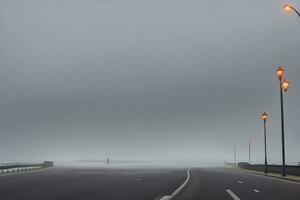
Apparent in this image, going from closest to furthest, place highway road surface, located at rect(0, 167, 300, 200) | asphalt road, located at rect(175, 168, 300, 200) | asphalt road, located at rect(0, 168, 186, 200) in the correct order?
1. asphalt road, located at rect(0, 168, 186, 200)
2. highway road surface, located at rect(0, 167, 300, 200)
3. asphalt road, located at rect(175, 168, 300, 200)

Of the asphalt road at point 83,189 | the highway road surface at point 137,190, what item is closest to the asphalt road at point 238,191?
the highway road surface at point 137,190

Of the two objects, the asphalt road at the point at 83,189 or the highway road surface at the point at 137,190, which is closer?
the asphalt road at the point at 83,189

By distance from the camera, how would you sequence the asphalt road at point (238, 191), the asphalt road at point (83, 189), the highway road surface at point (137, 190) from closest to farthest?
the asphalt road at point (83, 189) < the highway road surface at point (137, 190) < the asphalt road at point (238, 191)

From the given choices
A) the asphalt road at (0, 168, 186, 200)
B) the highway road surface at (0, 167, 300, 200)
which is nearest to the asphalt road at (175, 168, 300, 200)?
the highway road surface at (0, 167, 300, 200)

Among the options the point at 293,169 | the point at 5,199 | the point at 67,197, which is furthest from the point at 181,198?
the point at 293,169

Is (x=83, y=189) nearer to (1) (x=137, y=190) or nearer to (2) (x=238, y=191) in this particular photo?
(1) (x=137, y=190)

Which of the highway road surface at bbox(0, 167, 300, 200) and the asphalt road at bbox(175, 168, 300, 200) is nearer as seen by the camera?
the highway road surface at bbox(0, 167, 300, 200)

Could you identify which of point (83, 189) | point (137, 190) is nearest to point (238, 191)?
point (137, 190)

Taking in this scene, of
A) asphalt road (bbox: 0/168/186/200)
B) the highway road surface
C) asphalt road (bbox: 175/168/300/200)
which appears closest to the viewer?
asphalt road (bbox: 0/168/186/200)

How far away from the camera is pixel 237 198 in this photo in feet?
61.3

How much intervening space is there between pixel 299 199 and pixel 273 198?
93 cm

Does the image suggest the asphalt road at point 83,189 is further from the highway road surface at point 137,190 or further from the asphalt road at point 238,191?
the asphalt road at point 238,191

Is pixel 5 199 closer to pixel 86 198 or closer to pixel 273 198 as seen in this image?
pixel 86 198

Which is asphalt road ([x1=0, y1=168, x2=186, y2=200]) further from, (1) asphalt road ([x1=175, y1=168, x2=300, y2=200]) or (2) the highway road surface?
(1) asphalt road ([x1=175, y1=168, x2=300, y2=200])
